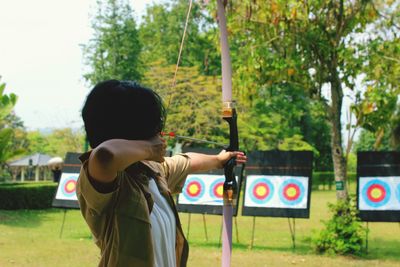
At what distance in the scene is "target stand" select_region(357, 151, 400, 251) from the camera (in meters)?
6.34

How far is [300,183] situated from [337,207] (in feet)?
2.14

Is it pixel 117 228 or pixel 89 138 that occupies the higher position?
pixel 89 138

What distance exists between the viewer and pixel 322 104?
6.51 metres

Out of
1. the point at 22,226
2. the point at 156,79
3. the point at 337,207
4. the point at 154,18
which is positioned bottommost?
the point at 22,226

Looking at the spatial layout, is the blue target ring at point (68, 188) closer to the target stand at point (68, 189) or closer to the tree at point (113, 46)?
the target stand at point (68, 189)

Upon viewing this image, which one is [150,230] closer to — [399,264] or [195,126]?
[399,264]

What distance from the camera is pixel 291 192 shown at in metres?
6.65

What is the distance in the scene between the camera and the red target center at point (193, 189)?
23.7 ft

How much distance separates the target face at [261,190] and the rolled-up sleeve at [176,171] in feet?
16.9

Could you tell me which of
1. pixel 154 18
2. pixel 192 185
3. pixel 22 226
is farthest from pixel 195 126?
pixel 192 185

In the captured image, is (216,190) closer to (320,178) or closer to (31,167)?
(320,178)

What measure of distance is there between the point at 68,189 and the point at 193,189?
173 cm

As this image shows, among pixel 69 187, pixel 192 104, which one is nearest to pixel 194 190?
pixel 69 187

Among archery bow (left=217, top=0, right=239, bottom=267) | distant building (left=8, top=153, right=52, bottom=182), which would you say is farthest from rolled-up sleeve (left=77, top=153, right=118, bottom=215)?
distant building (left=8, top=153, right=52, bottom=182)
